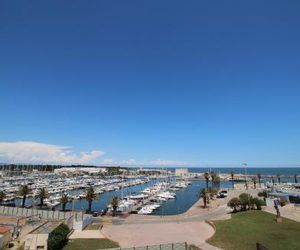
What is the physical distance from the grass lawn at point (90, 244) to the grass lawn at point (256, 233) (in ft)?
49.8

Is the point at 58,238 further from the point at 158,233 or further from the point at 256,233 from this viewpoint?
the point at 256,233

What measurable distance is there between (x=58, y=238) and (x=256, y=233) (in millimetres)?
30365

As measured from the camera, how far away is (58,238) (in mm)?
40219

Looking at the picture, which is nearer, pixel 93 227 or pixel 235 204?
pixel 93 227

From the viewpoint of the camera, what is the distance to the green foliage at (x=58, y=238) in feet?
127

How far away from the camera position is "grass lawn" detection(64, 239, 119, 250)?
135 ft

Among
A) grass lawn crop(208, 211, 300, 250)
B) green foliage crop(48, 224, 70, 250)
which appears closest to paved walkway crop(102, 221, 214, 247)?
grass lawn crop(208, 211, 300, 250)

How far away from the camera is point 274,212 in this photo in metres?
62.1

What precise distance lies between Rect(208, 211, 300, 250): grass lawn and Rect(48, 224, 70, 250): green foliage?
21696 mm

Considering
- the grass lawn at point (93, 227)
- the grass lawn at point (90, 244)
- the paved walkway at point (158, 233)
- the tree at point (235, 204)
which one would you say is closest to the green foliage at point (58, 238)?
the grass lawn at point (90, 244)

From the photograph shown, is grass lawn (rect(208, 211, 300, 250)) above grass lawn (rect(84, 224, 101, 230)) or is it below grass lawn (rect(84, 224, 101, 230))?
above

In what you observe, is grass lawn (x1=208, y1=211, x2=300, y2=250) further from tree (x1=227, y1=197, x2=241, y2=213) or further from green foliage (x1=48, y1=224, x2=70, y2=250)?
green foliage (x1=48, y1=224, x2=70, y2=250)

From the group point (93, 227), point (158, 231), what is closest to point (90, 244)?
point (93, 227)

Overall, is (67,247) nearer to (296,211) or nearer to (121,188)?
(296,211)
